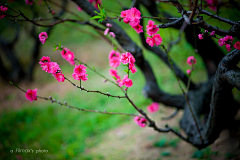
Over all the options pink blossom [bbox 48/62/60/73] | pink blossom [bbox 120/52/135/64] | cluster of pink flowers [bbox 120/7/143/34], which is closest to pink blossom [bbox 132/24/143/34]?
cluster of pink flowers [bbox 120/7/143/34]

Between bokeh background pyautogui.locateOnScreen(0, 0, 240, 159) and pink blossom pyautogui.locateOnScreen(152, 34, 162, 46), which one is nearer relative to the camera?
pink blossom pyautogui.locateOnScreen(152, 34, 162, 46)

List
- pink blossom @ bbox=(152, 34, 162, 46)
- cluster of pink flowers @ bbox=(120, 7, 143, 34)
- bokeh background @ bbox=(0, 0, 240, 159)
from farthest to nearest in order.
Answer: bokeh background @ bbox=(0, 0, 240, 159), pink blossom @ bbox=(152, 34, 162, 46), cluster of pink flowers @ bbox=(120, 7, 143, 34)

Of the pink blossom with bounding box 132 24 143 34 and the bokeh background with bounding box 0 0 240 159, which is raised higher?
the pink blossom with bounding box 132 24 143 34

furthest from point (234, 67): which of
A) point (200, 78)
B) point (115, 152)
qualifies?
point (200, 78)

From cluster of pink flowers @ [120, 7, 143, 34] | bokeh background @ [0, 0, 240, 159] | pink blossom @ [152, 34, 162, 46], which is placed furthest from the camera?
bokeh background @ [0, 0, 240, 159]

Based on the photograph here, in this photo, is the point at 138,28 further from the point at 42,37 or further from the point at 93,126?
the point at 93,126

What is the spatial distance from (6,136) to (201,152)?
12.2 feet

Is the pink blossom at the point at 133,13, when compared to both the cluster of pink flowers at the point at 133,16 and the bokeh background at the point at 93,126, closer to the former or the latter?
the cluster of pink flowers at the point at 133,16

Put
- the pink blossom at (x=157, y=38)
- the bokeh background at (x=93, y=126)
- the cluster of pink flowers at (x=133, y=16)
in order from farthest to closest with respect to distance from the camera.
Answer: the bokeh background at (x=93, y=126) → the pink blossom at (x=157, y=38) → the cluster of pink flowers at (x=133, y=16)

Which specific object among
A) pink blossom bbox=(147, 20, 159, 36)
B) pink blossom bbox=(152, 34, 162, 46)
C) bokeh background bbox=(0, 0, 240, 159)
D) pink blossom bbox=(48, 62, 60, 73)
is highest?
pink blossom bbox=(147, 20, 159, 36)

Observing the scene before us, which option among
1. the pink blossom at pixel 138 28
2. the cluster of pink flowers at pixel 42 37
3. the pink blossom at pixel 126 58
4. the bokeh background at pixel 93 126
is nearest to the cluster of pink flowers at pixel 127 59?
the pink blossom at pixel 126 58

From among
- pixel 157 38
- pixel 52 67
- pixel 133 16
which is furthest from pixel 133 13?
pixel 52 67

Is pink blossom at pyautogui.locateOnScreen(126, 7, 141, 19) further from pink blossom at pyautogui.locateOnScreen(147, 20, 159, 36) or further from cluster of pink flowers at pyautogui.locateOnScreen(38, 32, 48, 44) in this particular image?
cluster of pink flowers at pyautogui.locateOnScreen(38, 32, 48, 44)

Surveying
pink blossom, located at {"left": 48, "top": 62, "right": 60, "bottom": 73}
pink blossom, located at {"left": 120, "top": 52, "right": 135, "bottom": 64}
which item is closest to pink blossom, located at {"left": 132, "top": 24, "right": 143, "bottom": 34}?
pink blossom, located at {"left": 120, "top": 52, "right": 135, "bottom": 64}
